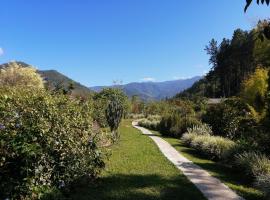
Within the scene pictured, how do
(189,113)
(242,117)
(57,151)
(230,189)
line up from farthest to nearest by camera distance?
(189,113)
(242,117)
(230,189)
(57,151)

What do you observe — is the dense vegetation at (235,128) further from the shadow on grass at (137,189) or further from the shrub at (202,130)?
the shadow on grass at (137,189)

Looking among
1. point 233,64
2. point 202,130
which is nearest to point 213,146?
point 202,130

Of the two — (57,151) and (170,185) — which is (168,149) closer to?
(170,185)

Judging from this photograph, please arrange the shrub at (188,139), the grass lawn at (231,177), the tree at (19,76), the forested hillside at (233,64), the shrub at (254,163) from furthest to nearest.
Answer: the forested hillside at (233,64) → the tree at (19,76) → the shrub at (188,139) → the shrub at (254,163) → the grass lawn at (231,177)

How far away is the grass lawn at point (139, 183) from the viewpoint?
7.91 meters

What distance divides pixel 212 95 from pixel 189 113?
5468cm

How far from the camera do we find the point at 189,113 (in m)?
25.2

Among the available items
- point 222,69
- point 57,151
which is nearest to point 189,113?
point 57,151

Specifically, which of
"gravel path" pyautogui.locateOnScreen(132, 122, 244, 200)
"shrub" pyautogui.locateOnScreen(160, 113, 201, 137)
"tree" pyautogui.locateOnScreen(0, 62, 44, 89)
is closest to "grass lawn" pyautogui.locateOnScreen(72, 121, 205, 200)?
"gravel path" pyautogui.locateOnScreen(132, 122, 244, 200)

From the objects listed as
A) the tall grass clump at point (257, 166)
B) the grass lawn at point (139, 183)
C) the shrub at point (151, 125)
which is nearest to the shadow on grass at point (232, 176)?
the tall grass clump at point (257, 166)


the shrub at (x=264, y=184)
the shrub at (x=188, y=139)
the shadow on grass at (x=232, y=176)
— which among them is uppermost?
the shrub at (x=188, y=139)

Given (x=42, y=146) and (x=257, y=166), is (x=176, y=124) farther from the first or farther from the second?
(x=42, y=146)

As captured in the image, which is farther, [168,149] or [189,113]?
[189,113]

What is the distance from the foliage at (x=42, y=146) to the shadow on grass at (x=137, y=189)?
1.14 feet
